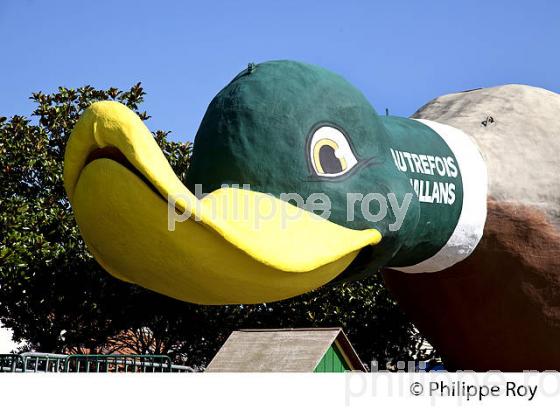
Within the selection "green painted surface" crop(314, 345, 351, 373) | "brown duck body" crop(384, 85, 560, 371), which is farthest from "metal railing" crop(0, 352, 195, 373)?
"brown duck body" crop(384, 85, 560, 371)

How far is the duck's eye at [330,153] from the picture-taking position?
441 centimetres

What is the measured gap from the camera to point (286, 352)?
8.37 meters

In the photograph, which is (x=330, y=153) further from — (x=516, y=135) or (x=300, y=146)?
(x=516, y=135)

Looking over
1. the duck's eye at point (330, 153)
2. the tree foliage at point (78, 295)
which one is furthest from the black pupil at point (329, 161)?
the tree foliage at point (78, 295)

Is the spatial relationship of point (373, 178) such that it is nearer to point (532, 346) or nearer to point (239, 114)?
point (239, 114)

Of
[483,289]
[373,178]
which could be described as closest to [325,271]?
[373,178]

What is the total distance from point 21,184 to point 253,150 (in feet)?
24.7

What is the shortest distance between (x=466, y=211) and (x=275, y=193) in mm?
→ 1373

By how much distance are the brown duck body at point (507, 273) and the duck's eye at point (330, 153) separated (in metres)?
1.18

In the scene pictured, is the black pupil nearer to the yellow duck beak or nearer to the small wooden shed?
the yellow duck beak

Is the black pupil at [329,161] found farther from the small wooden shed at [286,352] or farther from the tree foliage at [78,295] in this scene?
the tree foliage at [78,295]

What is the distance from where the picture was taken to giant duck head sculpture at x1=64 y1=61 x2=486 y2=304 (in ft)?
12.2

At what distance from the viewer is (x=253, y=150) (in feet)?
14.2

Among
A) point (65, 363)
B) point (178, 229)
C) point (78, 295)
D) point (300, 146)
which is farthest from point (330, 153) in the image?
point (78, 295)
